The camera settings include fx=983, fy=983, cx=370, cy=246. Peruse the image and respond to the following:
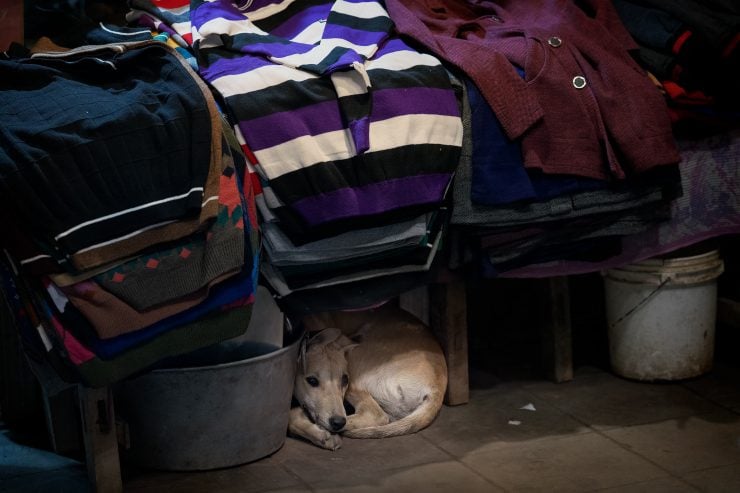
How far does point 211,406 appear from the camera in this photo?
8.73 feet

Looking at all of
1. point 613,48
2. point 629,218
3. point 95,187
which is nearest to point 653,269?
point 629,218

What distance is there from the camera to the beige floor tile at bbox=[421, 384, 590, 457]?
2934 millimetres

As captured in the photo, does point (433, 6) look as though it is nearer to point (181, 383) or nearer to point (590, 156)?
point (590, 156)

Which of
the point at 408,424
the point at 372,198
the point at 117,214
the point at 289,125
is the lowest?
the point at 408,424

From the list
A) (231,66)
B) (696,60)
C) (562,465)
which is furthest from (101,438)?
(696,60)

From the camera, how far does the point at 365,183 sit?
2639 millimetres

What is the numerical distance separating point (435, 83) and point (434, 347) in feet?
2.82

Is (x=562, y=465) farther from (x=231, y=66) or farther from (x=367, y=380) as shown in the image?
(x=231, y=66)

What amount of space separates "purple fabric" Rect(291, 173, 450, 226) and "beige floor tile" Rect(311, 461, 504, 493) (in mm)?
717

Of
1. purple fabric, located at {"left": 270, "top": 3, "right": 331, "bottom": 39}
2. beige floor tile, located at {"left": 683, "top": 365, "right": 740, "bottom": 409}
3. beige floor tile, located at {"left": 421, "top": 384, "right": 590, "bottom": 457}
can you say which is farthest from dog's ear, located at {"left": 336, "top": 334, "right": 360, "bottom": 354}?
beige floor tile, located at {"left": 683, "top": 365, "right": 740, "bottom": 409}

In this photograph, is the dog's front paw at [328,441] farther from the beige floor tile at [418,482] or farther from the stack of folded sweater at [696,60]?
the stack of folded sweater at [696,60]

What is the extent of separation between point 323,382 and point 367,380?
0.17m

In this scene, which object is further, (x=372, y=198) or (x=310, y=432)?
(x=310, y=432)

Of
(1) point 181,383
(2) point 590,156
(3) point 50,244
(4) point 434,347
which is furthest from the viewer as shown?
(4) point 434,347
